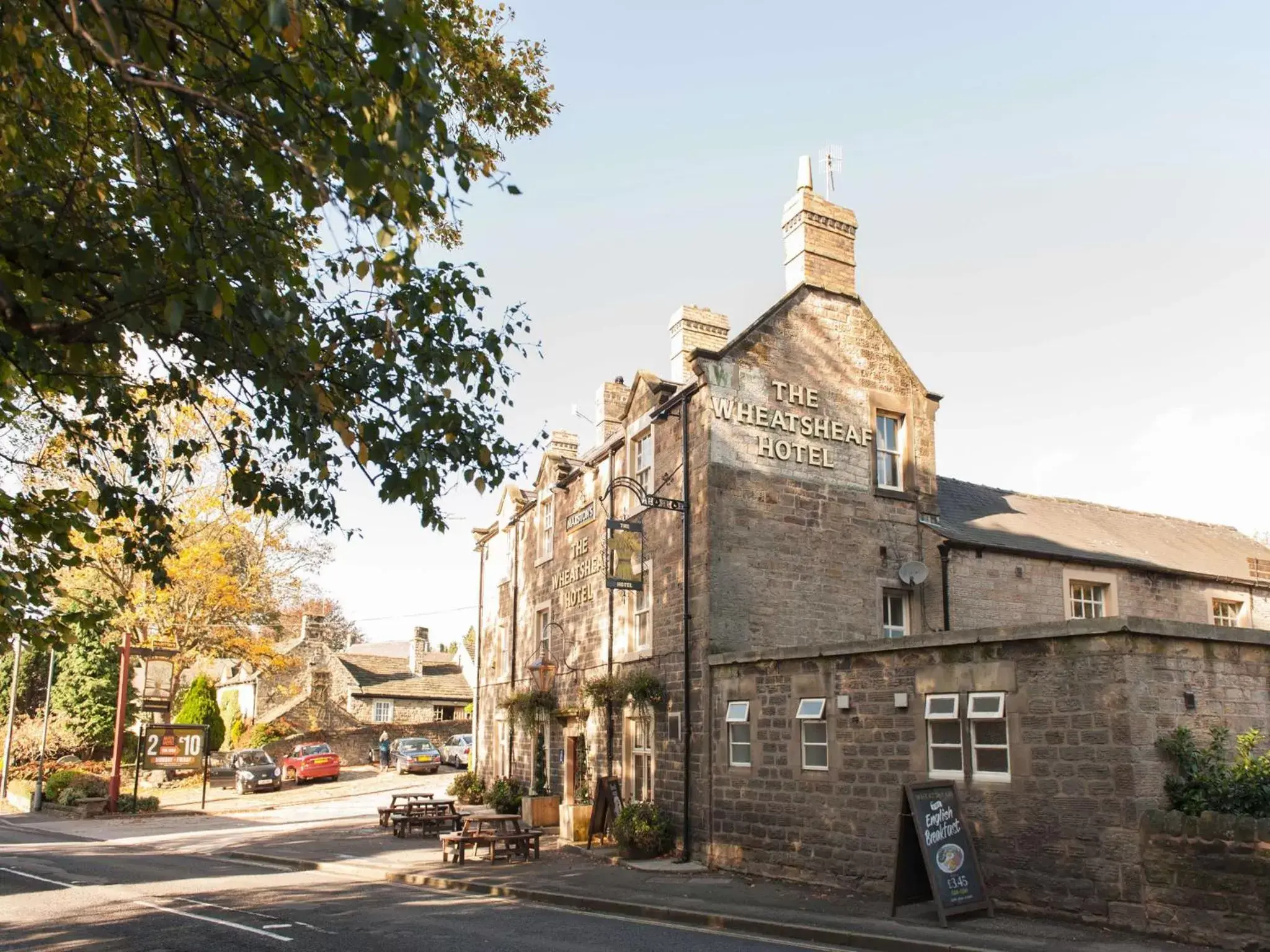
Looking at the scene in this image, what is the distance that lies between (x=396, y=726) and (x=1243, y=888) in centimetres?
4240

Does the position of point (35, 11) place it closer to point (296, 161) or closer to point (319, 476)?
point (296, 161)

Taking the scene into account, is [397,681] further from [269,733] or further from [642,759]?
[642,759]

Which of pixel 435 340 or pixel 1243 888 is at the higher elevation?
pixel 435 340

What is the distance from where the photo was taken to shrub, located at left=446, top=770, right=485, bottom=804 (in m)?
29.0

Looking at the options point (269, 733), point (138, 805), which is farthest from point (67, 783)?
point (269, 733)

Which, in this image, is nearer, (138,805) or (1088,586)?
(1088,586)

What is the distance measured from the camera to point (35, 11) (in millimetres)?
6512

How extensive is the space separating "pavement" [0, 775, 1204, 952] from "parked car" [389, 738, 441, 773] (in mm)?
13224

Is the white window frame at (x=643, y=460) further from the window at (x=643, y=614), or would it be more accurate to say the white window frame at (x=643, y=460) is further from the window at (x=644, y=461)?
the window at (x=643, y=614)

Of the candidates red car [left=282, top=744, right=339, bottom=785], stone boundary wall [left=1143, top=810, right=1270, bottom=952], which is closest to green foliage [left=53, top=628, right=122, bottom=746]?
red car [left=282, top=744, right=339, bottom=785]

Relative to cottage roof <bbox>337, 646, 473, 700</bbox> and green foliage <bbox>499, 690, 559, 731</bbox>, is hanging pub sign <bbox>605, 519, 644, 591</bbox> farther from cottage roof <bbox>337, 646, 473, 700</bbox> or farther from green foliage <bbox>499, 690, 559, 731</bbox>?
cottage roof <bbox>337, 646, 473, 700</bbox>

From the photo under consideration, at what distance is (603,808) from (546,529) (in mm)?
9469

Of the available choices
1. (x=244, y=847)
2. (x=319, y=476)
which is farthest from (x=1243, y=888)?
(x=244, y=847)

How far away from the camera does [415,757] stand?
41.7m
